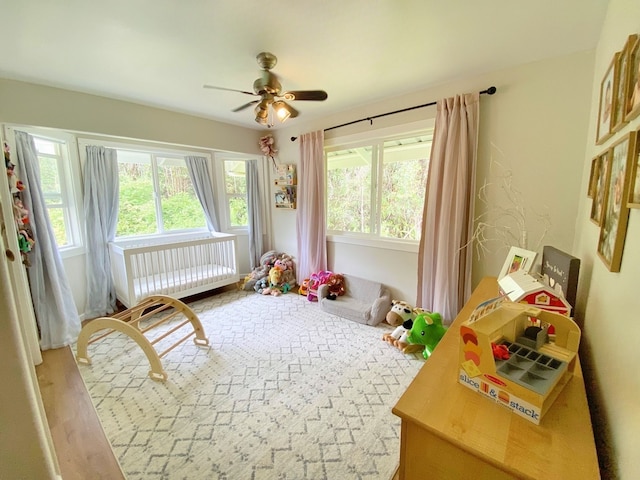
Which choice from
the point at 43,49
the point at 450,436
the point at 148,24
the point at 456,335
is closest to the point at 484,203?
the point at 456,335

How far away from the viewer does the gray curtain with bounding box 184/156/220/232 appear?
3.80 metres

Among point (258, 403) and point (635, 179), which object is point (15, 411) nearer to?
point (258, 403)

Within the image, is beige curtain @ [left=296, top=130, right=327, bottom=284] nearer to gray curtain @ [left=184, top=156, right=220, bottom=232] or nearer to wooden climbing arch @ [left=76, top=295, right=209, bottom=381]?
gray curtain @ [left=184, top=156, right=220, bottom=232]

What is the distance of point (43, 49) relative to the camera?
174 cm

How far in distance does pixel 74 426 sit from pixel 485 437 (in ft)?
7.34

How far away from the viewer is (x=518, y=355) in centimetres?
81

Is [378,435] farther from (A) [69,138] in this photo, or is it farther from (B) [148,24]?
(A) [69,138]

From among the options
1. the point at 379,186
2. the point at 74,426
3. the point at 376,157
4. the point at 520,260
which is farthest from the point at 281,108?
the point at 74,426

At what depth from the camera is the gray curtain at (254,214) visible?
4145 millimetres

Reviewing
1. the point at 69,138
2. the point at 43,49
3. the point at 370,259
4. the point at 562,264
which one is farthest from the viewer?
the point at 370,259

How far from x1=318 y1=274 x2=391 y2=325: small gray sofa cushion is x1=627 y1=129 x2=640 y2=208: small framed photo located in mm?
2185

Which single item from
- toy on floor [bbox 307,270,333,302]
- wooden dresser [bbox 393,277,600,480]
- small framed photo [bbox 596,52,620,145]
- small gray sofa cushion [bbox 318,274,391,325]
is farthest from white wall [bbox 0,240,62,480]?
toy on floor [bbox 307,270,333,302]

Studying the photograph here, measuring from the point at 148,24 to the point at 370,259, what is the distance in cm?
276

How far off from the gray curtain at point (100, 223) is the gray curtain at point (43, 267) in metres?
0.48
